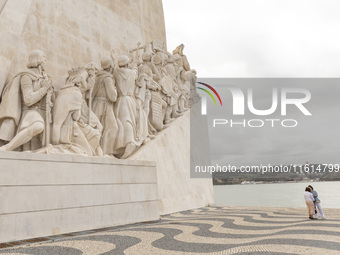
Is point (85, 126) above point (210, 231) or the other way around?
above

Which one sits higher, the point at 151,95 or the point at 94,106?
the point at 151,95

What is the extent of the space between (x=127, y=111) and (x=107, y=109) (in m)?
0.48

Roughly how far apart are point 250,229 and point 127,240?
6.52 ft

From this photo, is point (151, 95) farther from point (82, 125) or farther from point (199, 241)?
point (199, 241)

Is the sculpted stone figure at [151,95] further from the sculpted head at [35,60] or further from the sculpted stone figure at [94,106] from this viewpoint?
the sculpted head at [35,60]

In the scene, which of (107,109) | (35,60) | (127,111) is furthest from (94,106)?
(35,60)

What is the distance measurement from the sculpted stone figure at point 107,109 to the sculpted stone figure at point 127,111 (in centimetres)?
17

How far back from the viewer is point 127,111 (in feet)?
25.0

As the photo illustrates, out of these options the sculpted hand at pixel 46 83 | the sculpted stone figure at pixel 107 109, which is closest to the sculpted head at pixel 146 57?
the sculpted stone figure at pixel 107 109

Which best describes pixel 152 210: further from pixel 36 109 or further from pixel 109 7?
pixel 109 7

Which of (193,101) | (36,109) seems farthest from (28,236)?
(193,101)

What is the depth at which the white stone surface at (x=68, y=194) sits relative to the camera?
4605 millimetres

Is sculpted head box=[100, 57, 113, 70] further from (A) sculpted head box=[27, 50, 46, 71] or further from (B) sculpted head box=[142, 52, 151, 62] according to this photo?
(B) sculpted head box=[142, 52, 151, 62]

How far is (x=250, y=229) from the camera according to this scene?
5.29 metres
